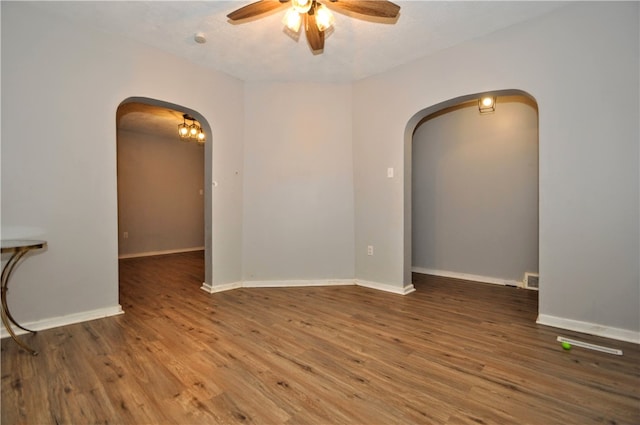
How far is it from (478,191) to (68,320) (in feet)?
15.4

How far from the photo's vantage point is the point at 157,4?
239 centimetres

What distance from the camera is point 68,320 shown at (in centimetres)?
255

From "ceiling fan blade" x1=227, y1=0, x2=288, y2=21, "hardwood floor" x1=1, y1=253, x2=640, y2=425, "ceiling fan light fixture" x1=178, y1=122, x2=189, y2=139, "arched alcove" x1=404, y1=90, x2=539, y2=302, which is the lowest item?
"hardwood floor" x1=1, y1=253, x2=640, y2=425

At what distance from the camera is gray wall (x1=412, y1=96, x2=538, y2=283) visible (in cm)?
374

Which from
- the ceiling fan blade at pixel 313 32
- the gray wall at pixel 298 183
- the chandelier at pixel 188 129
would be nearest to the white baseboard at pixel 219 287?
the gray wall at pixel 298 183

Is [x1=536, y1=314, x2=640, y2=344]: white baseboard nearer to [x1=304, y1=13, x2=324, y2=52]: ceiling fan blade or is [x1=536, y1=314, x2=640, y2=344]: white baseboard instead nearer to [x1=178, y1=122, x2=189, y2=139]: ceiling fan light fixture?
[x1=304, y1=13, x2=324, y2=52]: ceiling fan blade

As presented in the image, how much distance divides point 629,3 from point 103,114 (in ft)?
14.1

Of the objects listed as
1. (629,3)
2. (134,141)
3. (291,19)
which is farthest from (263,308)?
(134,141)

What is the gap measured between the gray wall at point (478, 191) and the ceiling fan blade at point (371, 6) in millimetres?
2514

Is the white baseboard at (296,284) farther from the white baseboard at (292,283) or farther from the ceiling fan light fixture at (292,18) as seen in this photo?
the ceiling fan light fixture at (292,18)

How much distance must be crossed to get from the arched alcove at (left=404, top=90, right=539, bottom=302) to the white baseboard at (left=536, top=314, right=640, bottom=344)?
1.36 m

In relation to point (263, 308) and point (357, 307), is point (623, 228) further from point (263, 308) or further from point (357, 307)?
point (263, 308)

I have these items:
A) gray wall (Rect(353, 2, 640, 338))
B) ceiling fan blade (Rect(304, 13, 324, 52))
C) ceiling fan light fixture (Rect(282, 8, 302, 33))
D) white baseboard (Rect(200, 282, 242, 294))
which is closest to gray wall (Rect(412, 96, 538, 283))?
gray wall (Rect(353, 2, 640, 338))

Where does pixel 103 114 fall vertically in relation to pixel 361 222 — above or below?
above
